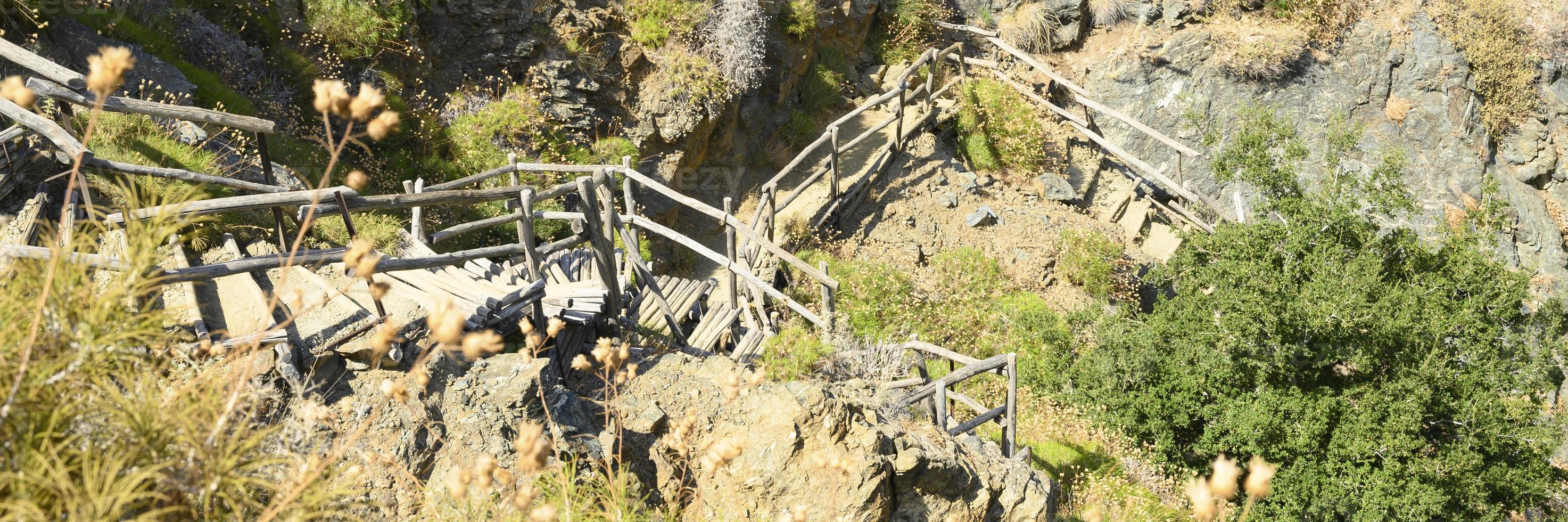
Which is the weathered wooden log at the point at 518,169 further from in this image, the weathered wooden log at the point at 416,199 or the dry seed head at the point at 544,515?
the dry seed head at the point at 544,515

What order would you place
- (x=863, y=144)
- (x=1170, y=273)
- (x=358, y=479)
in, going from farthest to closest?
(x=863, y=144) → (x=1170, y=273) → (x=358, y=479)

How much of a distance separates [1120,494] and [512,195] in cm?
622

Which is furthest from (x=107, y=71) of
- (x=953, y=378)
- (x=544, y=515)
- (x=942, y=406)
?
(x=953, y=378)

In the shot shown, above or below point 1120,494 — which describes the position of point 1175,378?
above

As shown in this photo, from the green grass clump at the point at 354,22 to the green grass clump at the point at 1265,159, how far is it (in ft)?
32.3

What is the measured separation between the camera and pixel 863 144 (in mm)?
14383

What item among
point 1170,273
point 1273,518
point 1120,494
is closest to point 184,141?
point 1120,494

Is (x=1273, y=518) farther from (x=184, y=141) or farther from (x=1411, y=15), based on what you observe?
(x=1411, y=15)

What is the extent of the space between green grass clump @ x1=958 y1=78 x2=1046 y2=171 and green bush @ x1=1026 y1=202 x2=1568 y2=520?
5602mm

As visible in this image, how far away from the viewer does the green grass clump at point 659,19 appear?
40.1 ft

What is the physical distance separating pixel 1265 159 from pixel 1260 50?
7.90 m

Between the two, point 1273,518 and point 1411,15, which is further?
point 1411,15

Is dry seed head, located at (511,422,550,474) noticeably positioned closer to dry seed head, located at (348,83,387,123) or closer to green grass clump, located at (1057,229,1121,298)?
dry seed head, located at (348,83,387,123)

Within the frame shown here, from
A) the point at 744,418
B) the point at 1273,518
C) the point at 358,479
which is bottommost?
the point at 1273,518
